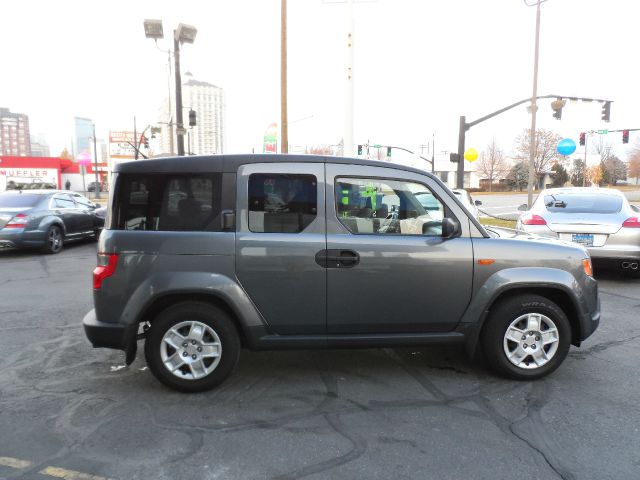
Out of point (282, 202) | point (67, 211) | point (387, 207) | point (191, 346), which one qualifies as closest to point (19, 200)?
point (67, 211)

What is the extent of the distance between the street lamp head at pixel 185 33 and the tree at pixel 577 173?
76513mm

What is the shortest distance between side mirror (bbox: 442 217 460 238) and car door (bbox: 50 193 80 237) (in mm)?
10665

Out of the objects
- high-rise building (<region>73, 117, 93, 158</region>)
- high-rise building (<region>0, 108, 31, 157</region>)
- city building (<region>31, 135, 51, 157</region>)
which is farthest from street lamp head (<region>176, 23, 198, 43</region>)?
high-rise building (<region>0, 108, 31, 157</region>)

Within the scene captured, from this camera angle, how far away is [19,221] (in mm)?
10688

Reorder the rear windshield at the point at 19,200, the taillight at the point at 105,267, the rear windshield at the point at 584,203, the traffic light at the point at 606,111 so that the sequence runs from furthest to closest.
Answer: the traffic light at the point at 606,111 → the rear windshield at the point at 19,200 → the rear windshield at the point at 584,203 → the taillight at the point at 105,267

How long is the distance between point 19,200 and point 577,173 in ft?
283

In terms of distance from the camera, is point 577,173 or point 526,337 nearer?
point 526,337

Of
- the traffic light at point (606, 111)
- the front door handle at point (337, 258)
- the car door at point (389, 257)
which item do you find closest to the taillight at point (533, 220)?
the car door at point (389, 257)

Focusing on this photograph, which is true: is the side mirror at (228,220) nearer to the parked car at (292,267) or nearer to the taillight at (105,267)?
the parked car at (292,267)

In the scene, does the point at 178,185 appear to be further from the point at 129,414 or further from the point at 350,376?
the point at 350,376

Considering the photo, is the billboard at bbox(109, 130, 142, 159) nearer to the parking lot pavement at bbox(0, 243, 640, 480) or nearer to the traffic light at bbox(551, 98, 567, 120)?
the traffic light at bbox(551, 98, 567, 120)

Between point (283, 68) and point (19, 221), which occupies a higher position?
point (283, 68)

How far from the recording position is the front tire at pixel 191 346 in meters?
3.74

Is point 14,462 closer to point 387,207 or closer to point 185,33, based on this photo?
→ point 387,207
